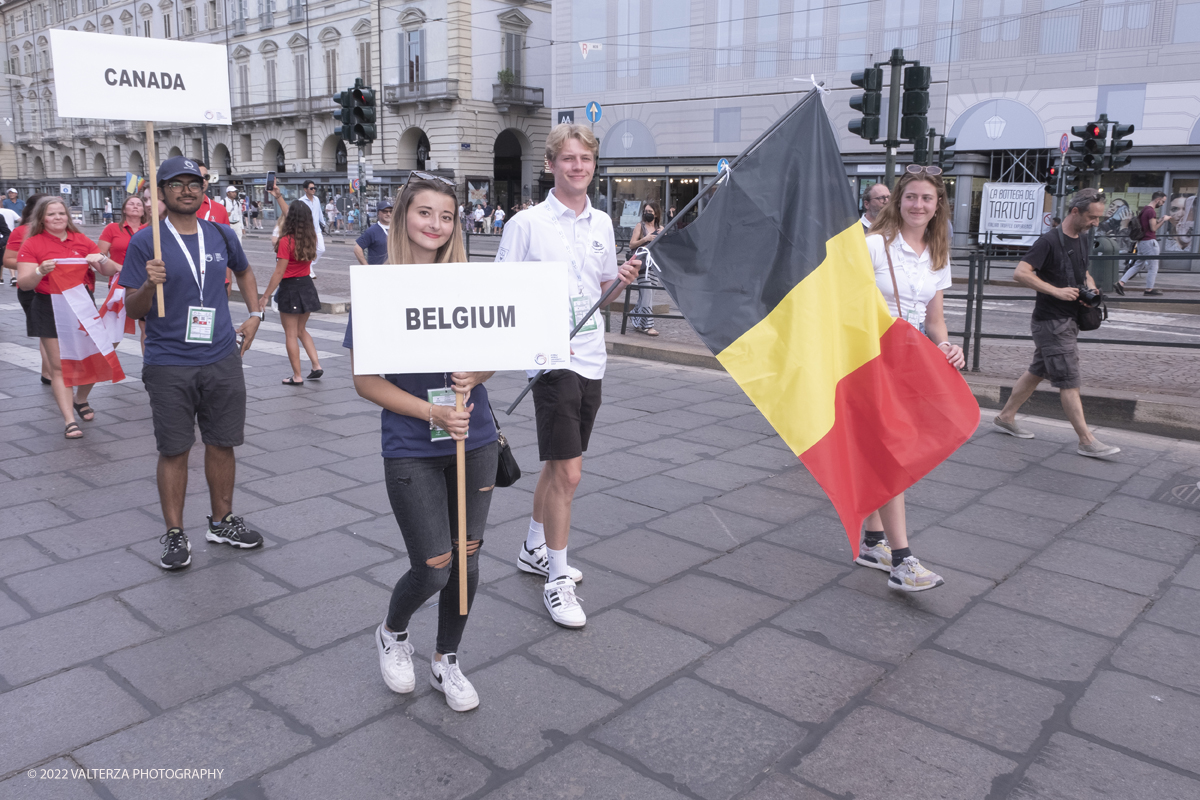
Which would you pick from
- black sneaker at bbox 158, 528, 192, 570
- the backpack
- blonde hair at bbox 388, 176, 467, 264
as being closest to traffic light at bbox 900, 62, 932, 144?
the backpack

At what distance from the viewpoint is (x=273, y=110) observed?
47500 millimetres

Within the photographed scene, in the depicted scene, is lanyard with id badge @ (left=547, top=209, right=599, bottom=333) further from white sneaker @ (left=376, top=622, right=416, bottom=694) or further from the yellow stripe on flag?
white sneaker @ (left=376, top=622, right=416, bottom=694)

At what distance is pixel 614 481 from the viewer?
17.3 ft

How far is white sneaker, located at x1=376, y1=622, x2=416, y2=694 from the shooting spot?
2898 millimetres

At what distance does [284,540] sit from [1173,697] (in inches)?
141

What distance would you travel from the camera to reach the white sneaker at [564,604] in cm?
340

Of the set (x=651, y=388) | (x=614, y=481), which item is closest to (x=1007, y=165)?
(x=651, y=388)

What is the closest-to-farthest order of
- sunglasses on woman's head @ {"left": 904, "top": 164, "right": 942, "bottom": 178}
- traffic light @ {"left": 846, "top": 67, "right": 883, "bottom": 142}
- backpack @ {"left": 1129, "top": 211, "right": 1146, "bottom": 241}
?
1. sunglasses on woman's head @ {"left": 904, "top": 164, "right": 942, "bottom": 178}
2. traffic light @ {"left": 846, "top": 67, "right": 883, "bottom": 142}
3. backpack @ {"left": 1129, "top": 211, "right": 1146, "bottom": 241}

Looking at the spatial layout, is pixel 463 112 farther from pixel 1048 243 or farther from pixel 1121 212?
pixel 1048 243

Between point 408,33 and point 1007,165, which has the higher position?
point 408,33

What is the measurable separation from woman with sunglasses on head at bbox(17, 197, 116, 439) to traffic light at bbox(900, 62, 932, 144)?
8.73 meters

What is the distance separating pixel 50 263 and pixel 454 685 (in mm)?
4863

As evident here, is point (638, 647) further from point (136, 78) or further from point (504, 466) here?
point (136, 78)

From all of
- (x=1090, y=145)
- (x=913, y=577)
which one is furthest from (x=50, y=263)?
(x=1090, y=145)
